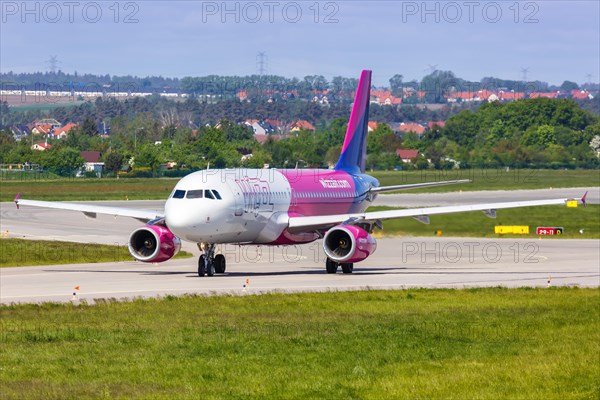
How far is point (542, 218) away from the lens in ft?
284

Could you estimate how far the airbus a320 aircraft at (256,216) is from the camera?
45438 millimetres

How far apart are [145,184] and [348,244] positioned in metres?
63.3

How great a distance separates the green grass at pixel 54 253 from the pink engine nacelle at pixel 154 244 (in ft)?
21.8

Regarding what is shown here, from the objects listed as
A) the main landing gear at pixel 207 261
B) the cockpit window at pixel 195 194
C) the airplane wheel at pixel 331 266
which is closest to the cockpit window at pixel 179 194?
the cockpit window at pixel 195 194

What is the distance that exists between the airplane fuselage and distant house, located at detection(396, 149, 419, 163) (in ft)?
319

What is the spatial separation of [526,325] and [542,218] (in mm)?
56017

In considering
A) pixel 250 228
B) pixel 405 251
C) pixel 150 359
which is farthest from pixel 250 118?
pixel 150 359

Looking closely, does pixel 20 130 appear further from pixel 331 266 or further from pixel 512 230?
pixel 331 266

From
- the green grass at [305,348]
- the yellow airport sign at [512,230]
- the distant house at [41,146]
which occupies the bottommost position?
the yellow airport sign at [512,230]

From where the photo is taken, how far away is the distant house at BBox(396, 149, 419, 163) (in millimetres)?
155125

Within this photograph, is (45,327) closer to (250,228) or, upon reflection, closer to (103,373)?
(103,373)

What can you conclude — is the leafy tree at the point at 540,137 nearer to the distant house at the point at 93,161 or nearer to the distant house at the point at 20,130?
the distant house at the point at 20,130

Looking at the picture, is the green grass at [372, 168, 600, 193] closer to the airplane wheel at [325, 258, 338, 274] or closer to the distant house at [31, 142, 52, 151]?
the distant house at [31, 142, 52, 151]

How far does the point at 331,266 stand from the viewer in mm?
49594
